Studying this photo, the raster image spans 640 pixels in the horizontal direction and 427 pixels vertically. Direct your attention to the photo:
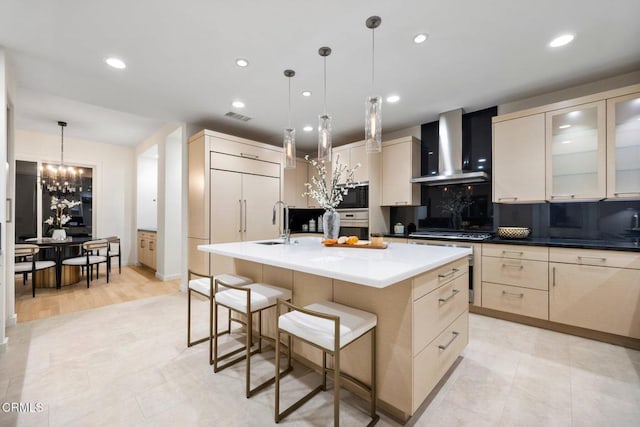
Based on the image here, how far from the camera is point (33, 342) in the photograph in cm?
242

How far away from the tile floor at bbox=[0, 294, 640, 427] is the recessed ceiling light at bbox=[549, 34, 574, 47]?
2.50 meters

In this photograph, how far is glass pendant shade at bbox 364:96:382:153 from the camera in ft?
6.36

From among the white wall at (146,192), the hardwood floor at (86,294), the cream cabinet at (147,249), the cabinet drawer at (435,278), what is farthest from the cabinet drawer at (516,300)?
the white wall at (146,192)

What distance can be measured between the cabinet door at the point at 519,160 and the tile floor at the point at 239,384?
1.45 m

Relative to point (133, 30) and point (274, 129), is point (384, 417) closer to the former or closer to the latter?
point (133, 30)

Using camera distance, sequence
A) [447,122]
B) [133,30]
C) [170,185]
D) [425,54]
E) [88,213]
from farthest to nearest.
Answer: [88,213] < [170,185] < [447,122] < [425,54] < [133,30]

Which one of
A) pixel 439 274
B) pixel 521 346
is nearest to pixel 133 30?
pixel 439 274

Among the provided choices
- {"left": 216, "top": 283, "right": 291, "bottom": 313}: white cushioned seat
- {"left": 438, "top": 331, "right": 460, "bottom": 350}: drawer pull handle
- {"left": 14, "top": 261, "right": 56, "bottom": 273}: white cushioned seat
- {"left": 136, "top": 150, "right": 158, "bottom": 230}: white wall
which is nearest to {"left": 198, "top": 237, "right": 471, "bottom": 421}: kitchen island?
{"left": 438, "top": 331, "right": 460, "bottom": 350}: drawer pull handle

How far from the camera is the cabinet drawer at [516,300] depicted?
2.69m

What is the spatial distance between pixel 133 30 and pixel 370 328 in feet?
8.60

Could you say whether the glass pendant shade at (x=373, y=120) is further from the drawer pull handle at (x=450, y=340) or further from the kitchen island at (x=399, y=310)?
the drawer pull handle at (x=450, y=340)

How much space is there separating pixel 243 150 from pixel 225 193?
0.71 meters

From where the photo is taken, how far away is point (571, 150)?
278 centimetres

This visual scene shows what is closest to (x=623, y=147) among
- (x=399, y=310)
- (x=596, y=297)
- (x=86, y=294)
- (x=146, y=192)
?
(x=596, y=297)
